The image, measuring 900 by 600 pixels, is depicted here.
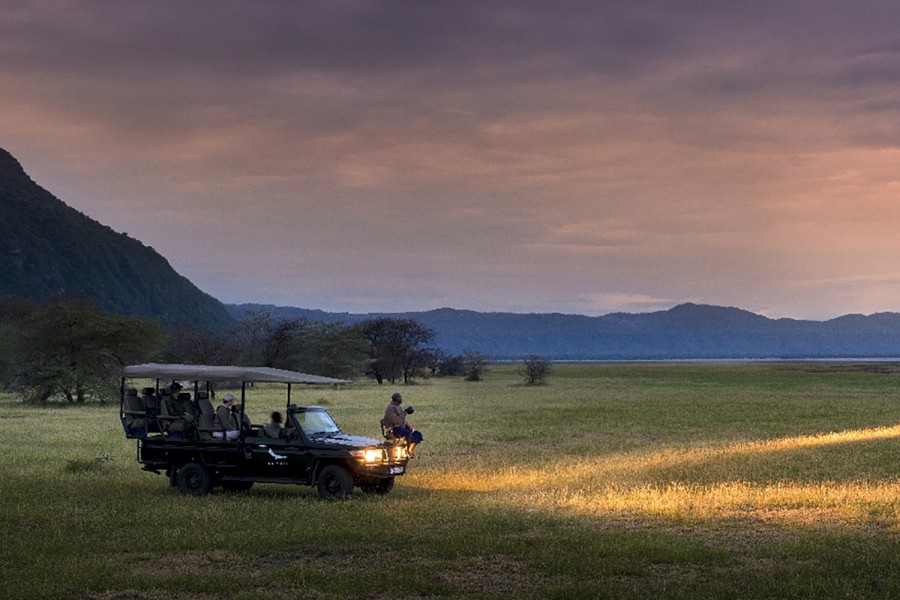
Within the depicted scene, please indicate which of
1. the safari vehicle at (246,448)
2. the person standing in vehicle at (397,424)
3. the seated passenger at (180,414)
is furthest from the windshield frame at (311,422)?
the seated passenger at (180,414)

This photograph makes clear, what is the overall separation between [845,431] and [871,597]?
1292 inches

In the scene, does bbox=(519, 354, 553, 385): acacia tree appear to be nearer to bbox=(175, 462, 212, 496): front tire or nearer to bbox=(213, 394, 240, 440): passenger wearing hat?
bbox=(213, 394, 240, 440): passenger wearing hat

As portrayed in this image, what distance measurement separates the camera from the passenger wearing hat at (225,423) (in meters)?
22.8

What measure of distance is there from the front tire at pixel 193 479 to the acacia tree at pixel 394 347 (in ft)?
342

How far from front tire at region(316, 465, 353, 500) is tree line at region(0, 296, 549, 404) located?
53.3 meters

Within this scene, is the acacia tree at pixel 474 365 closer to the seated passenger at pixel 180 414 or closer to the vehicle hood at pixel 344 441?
the seated passenger at pixel 180 414

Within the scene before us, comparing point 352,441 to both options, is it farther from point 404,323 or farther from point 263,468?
point 404,323

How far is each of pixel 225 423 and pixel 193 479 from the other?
1425mm

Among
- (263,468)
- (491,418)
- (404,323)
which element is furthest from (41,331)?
(404,323)

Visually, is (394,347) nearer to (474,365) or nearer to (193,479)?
(474,365)

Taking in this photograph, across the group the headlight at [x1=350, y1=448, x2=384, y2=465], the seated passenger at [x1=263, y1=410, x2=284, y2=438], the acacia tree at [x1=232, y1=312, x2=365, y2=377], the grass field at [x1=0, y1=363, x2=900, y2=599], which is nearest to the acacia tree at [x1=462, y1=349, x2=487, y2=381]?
the acacia tree at [x1=232, y1=312, x2=365, y2=377]

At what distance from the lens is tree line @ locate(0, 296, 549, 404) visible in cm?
7094

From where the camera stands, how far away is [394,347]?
138625mm

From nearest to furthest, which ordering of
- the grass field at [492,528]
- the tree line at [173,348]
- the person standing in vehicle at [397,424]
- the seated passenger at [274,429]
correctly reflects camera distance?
the grass field at [492,528] → the seated passenger at [274,429] → the person standing in vehicle at [397,424] → the tree line at [173,348]
